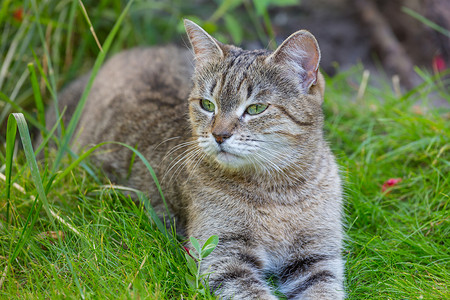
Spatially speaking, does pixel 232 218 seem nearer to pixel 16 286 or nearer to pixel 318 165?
pixel 318 165

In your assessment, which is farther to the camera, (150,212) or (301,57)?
(150,212)

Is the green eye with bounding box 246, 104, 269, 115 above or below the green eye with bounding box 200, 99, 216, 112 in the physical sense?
above

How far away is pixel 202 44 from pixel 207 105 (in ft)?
1.47

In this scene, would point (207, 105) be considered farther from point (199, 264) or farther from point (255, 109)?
point (199, 264)

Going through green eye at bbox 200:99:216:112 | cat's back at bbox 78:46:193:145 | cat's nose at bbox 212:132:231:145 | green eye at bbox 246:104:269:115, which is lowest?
cat's back at bbox 78:46:193:145

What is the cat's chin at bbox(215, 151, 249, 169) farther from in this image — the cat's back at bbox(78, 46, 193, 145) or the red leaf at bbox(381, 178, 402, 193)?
the red leaf at bbox(381, 178, 402, 193)

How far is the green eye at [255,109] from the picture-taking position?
2979 millimetres

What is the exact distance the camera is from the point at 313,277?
3.06 meters

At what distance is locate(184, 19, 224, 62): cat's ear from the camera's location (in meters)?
3.27

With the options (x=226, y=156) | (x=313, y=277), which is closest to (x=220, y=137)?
(x=226, y=156)

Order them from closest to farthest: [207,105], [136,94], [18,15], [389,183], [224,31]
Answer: [207,105]
[389,183]
[136,94]
[18,15]
[224,31]

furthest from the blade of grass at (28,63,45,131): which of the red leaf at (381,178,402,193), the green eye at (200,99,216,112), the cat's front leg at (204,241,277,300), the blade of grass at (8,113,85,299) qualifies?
the red leaf at (381,178,402,193)

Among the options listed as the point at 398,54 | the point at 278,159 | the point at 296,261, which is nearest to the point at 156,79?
the point at 278,159

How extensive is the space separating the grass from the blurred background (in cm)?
5
